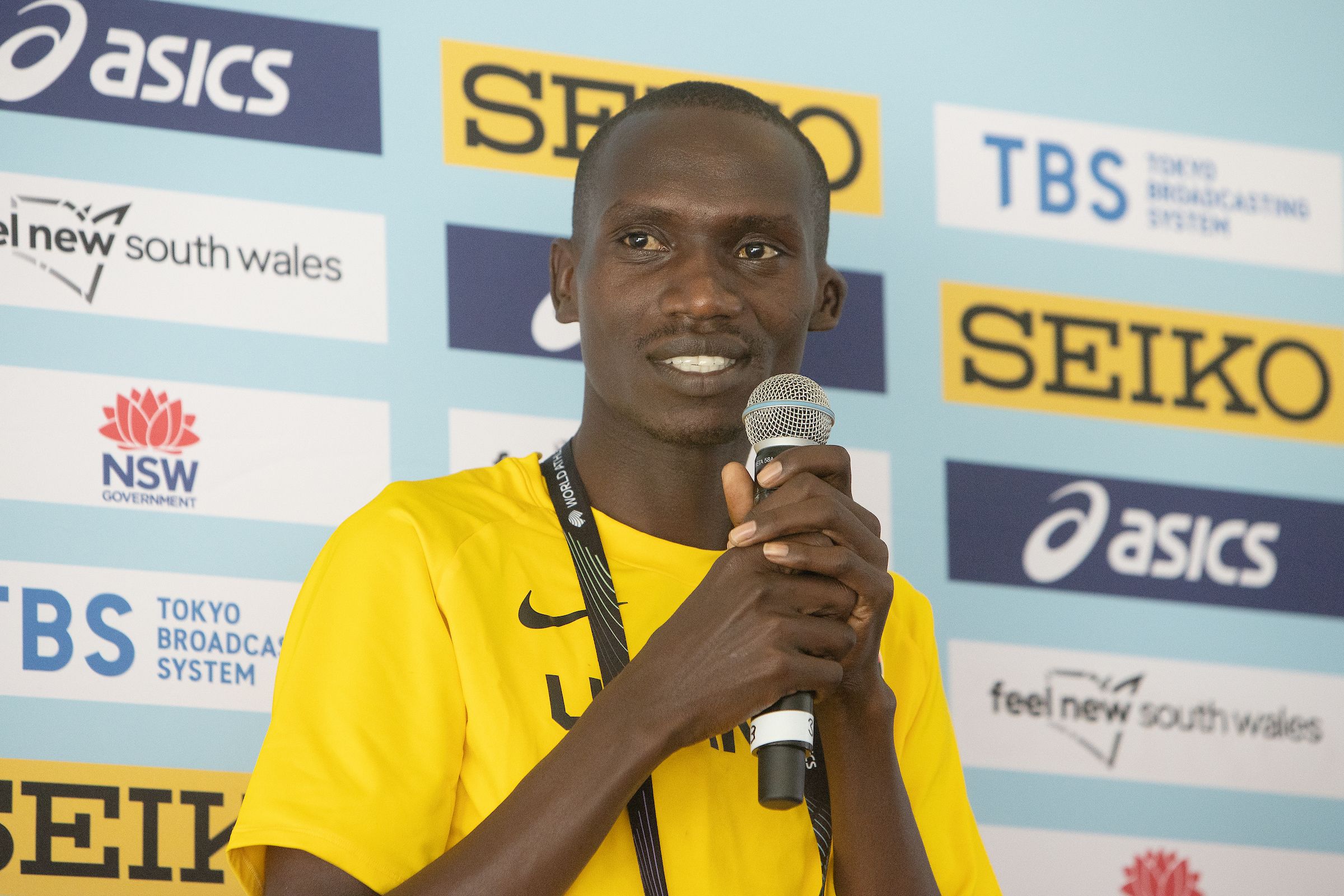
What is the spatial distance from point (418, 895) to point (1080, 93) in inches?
94.1

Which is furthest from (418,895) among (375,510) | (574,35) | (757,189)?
(574,35)

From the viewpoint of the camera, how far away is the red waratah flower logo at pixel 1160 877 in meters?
3.06

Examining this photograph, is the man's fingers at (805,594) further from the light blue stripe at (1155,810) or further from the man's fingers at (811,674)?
the light blue stripe at (1155,810)

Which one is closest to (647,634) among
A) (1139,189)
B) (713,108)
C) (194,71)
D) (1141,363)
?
(713,108)

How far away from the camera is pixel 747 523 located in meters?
1.71

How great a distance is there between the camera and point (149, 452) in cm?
261

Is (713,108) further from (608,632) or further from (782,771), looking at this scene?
(782,771)

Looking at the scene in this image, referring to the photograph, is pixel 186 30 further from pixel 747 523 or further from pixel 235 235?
pixel 747 523


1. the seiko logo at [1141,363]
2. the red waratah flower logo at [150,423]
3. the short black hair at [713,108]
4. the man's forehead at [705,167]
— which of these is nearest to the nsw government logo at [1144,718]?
the seiko logo at [1141,363]

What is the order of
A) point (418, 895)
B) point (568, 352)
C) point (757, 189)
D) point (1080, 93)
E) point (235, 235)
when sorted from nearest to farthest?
point (418, 895) → point (757, 189) → point (235, 235) → point (568, 352) → point (1080, 93)

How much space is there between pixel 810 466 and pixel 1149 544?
174 cm

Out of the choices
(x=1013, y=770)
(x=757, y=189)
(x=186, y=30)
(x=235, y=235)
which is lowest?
(x=1013, y=770)

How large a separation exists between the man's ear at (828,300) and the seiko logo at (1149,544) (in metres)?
1.01

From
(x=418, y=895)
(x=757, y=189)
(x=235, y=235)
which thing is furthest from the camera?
(x=235, y=235)
